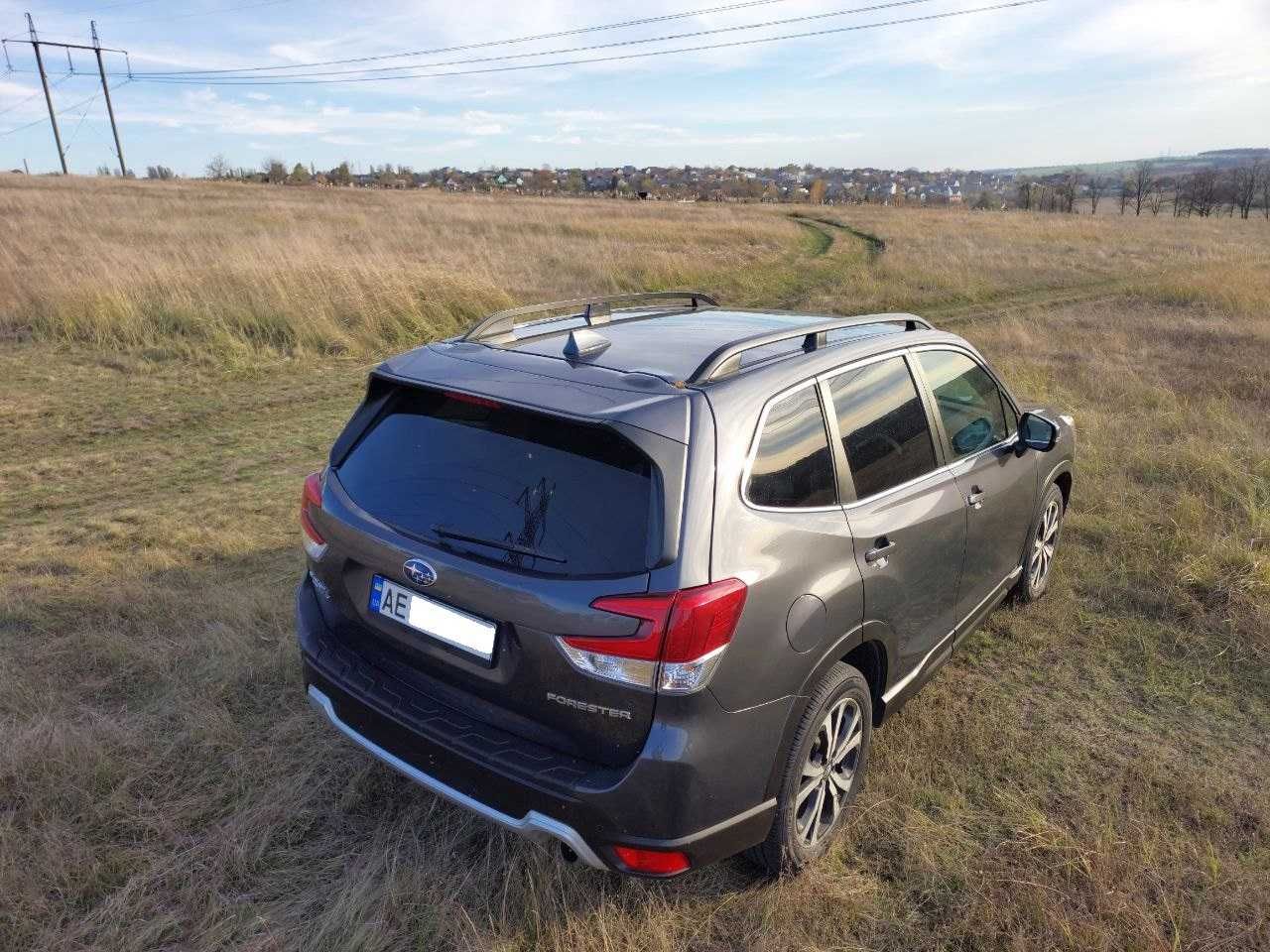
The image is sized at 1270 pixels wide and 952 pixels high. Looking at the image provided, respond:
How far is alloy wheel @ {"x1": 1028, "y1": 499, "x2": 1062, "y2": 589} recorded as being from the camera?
4344mm

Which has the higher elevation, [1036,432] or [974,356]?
[974,356]

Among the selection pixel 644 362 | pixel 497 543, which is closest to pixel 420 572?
pixel 497 543

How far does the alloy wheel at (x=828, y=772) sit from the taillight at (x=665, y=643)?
670 mm

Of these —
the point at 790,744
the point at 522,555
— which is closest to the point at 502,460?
the point at 522,555

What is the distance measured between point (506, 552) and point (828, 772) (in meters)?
1.29

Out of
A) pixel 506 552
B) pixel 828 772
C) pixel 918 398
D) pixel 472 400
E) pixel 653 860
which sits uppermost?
pixel 472 400

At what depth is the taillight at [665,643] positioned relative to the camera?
1975 mm

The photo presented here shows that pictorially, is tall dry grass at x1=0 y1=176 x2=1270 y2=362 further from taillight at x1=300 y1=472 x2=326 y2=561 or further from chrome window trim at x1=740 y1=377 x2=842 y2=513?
chrome window trim at x1=740 y1=377 x2=842 y2=513

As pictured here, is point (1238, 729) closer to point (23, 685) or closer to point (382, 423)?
point (382, 423)

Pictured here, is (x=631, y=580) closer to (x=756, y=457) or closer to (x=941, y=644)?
(x=756, y=457)

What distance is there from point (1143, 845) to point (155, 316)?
10841 mm

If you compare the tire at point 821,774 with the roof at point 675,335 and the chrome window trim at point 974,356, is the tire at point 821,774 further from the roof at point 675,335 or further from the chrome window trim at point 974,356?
the chrome window trim at point 974,356

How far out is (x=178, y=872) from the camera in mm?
2549

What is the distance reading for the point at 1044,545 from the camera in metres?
4.49
